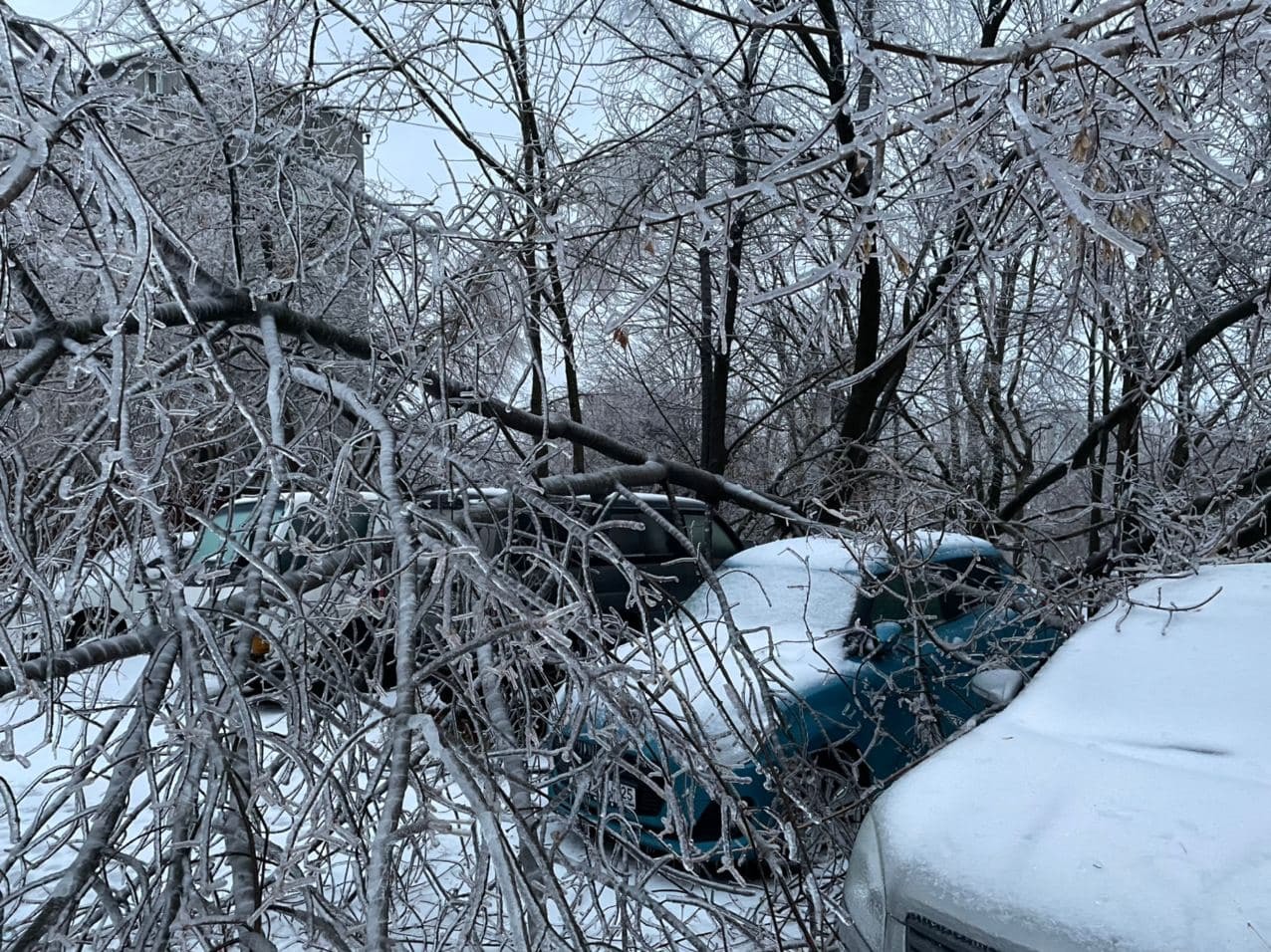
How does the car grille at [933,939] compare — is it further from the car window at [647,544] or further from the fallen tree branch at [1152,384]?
the car window at [647,544]

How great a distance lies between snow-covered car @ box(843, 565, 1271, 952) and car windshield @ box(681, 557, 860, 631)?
1952 mm

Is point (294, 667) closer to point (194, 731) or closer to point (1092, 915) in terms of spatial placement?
point (194, 731)

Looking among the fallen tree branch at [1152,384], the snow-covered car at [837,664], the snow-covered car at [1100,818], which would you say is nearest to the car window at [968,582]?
the snow-covered car at [837,664]

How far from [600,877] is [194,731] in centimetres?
99

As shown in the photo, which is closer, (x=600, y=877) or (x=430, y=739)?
(x=430, y=739)

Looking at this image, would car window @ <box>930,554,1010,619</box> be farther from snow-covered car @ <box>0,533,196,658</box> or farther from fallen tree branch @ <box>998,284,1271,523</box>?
snow-covered car @ <box>0,533,196,658</box>

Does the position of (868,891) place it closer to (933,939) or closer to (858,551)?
(933,939)

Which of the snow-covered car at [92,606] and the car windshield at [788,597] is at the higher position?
the snow-covered car at [92,606]

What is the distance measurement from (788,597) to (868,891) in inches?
114

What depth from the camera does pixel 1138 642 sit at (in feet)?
11.4

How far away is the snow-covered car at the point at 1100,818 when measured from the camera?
7.26 feet

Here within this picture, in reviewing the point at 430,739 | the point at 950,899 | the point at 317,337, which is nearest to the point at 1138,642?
the point at 950,899

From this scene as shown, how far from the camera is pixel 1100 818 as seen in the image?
99.0 inches

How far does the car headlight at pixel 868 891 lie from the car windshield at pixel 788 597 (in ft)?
7.48
